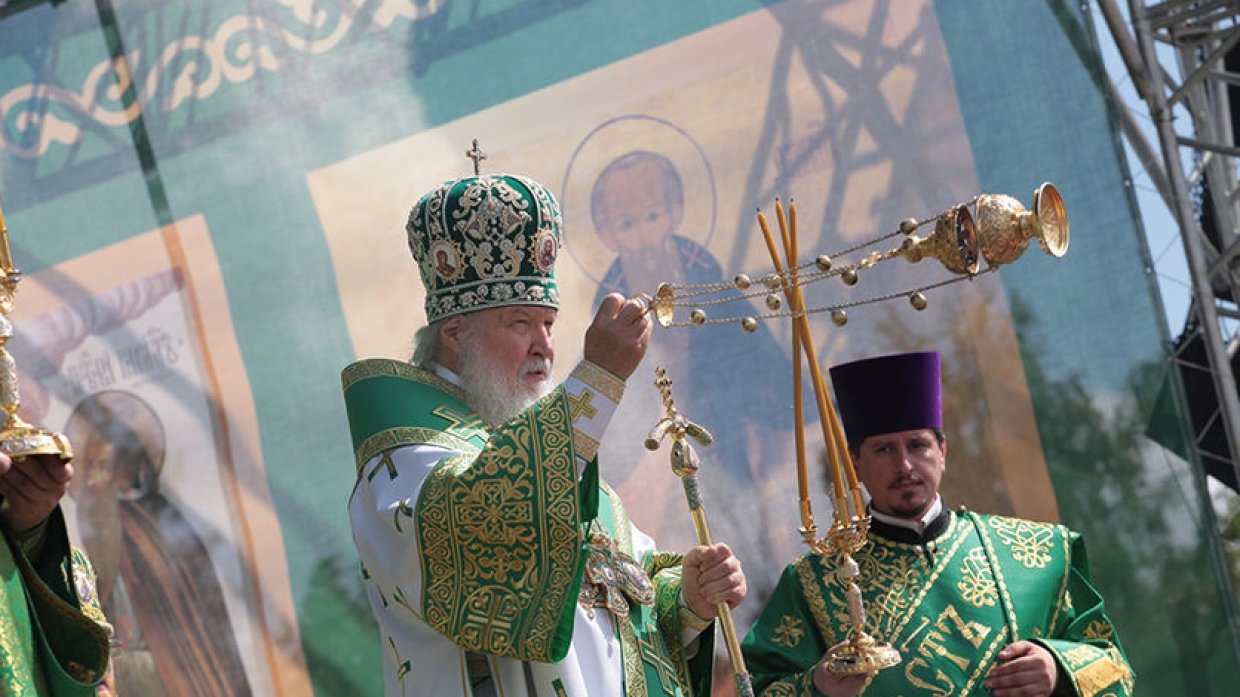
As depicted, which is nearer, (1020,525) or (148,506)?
(1020,525)

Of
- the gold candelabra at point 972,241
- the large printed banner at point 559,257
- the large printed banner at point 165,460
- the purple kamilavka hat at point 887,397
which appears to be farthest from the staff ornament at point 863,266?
the large printed banner at point 165,460

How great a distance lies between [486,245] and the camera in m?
4.40

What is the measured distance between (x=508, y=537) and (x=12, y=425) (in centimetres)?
102

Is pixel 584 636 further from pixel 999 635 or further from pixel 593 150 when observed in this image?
pixel 593 150

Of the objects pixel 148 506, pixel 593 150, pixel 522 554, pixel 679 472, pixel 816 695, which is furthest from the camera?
pixel 148 506

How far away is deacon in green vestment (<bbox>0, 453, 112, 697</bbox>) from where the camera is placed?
3.74 m

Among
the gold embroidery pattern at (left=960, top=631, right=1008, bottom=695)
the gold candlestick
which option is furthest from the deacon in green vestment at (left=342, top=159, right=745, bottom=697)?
the gold embroidery pattern at (left=960, top=631, right=1008, bottom=695)

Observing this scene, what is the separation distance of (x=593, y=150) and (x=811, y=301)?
4.56ft

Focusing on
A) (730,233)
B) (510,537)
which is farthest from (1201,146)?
(510,537)

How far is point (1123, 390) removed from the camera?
24.7 feet

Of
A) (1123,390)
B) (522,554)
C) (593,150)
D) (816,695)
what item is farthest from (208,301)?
(522,554)

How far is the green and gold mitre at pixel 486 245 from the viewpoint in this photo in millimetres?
4391

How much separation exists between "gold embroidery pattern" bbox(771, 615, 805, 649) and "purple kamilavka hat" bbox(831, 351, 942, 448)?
0.56m

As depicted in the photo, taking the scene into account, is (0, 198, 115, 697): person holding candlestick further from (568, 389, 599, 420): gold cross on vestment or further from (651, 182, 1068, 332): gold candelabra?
(651, 182, 1068, 332): gold candelabra
